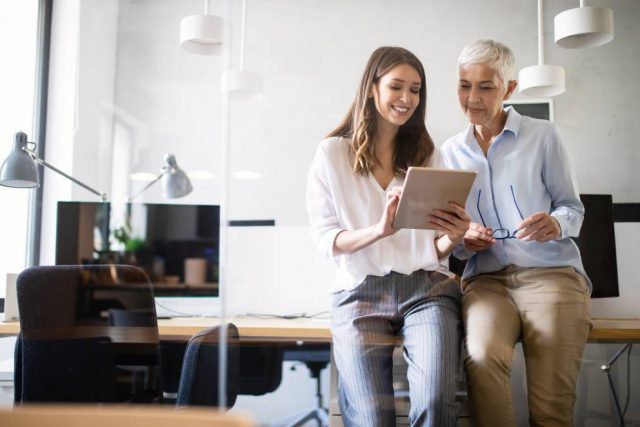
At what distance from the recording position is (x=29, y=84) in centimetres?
227

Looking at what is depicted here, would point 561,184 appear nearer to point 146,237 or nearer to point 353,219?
point 353,219

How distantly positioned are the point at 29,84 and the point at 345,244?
1556 mm

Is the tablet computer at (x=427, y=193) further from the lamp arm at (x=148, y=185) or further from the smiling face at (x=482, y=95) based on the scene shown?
the lamp arm at (x=148, y=185)

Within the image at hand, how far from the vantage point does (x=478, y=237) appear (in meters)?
1.51

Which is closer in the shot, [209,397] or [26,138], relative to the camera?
[209,397]

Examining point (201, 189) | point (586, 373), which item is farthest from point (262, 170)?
point (586, 373)

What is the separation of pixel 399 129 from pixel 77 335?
99 centimetres

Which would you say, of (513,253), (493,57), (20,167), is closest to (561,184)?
(513,253)

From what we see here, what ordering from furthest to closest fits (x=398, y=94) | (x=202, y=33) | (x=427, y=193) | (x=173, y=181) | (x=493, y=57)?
(x=173, y=181), (x=202, y=33), (x=493, y=57), (x=398, y=94), (x=427, y=193)

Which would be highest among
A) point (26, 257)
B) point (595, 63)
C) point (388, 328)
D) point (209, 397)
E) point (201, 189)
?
point (595, 63)

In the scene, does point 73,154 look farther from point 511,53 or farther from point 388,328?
point 511,53

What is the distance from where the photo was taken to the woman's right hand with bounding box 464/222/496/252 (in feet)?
4.93

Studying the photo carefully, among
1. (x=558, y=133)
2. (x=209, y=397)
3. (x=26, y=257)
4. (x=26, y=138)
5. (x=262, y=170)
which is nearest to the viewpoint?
(x=209, y=397)

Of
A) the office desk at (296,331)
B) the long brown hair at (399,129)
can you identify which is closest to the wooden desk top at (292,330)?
the office desk at (296,331)
